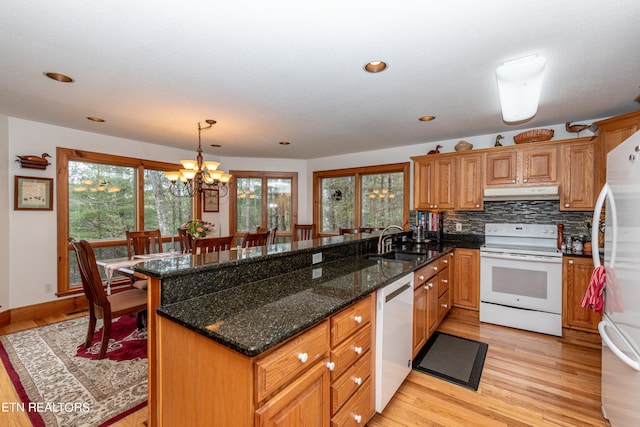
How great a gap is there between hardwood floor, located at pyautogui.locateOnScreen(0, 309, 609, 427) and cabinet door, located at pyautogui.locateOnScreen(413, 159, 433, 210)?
1952 millimetres

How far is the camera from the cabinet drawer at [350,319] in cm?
137

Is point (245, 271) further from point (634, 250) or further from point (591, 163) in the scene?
point (591, 163)

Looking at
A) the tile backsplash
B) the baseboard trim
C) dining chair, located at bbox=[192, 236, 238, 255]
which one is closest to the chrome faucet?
dining chair, located at bbox=[192, 236, 238, 255]

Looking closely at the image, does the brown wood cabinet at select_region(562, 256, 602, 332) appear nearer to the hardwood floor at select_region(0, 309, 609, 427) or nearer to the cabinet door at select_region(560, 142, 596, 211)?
the hardwood floor at select_region(0, 309, 609, 427)

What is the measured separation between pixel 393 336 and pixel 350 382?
1.71ft

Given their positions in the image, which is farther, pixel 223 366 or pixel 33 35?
pixel 33 35

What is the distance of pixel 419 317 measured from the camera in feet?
7.85

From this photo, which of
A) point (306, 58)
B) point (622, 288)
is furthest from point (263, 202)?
point (622, 288)

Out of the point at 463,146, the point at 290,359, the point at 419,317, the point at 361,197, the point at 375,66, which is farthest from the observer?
the point at 361,197

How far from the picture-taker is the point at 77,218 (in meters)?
3.89

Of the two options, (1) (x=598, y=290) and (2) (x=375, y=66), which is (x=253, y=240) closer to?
(2) (x=375, y=66)

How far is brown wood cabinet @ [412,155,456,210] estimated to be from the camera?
3.92 metres

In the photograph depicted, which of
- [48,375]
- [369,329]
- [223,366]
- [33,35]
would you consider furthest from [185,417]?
[33,35]

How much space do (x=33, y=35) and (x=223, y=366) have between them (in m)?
2.26
